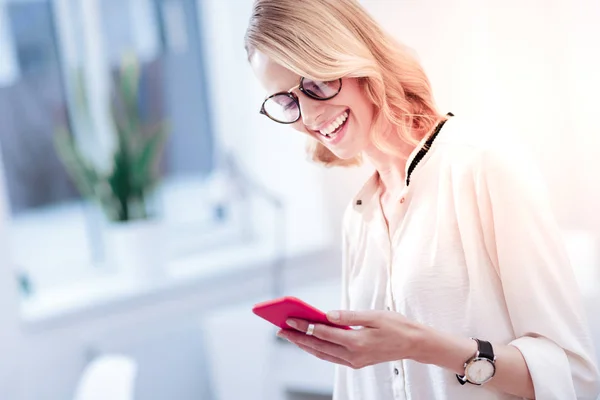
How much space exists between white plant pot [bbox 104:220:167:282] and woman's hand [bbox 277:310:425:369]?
1.39 metres

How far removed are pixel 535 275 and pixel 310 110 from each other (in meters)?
0.43

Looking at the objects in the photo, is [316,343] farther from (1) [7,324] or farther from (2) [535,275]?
(1) [7,324]

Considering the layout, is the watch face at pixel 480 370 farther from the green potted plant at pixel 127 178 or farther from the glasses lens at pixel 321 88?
the green potted plant at pixel 127 178

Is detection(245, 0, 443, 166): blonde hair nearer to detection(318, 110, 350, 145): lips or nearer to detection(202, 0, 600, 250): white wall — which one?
detection(318, 110, 350, 145): lips

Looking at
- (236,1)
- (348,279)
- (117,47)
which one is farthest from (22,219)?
(348,279)

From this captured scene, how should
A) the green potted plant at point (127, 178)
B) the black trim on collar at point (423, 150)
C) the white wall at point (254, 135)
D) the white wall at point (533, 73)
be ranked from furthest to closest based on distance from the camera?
1. the white wall at point (254, 135)
2. the green potted plant at point (127, 178)
3. the white wall at point (533, 73)
4. the black trim on collar at point (423, 150)

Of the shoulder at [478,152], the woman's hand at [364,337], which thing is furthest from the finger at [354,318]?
the shoulder at [478,152]

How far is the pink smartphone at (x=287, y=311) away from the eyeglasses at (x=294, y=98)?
1.12ft

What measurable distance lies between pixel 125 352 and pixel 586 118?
158cm

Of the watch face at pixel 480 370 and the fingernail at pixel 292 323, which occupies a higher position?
the fingernail at pixel 292 323

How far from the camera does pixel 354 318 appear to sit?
100 cm

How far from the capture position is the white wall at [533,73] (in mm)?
1342

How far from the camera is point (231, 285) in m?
2.49

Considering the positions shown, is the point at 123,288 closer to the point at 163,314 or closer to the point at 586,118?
the point at 163,314
